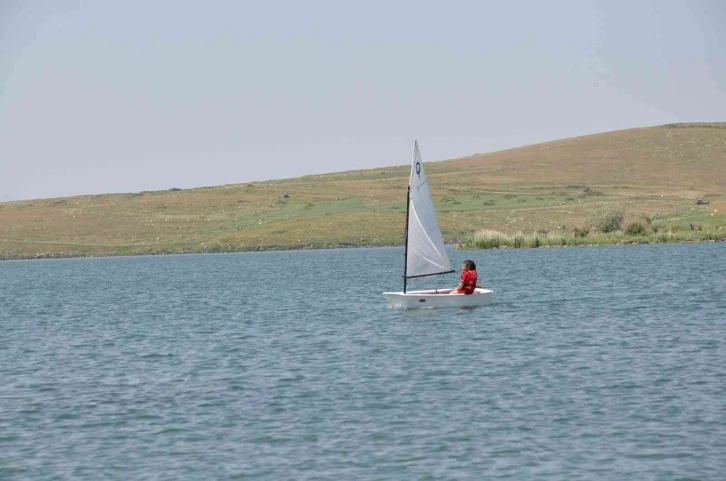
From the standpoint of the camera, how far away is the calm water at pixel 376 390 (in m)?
23.0

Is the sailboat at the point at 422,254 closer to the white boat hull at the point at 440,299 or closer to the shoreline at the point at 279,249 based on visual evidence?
the white boat hull at the point at 440,299

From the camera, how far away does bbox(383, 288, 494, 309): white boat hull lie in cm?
5241

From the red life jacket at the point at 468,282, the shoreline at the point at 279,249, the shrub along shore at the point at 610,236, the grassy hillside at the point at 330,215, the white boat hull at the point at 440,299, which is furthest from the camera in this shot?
the grassy hillside at the point at 330,215

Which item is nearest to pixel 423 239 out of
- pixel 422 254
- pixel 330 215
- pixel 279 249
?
pixel 422 254

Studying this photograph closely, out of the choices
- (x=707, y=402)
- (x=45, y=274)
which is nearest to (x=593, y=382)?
(x=707, y=402)

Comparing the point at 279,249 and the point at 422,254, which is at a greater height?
the point at 422,254

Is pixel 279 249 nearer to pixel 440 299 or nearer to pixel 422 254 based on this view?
pixel 422 254

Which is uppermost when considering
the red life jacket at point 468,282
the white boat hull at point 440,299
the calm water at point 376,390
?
the red life jacket at point 468,282

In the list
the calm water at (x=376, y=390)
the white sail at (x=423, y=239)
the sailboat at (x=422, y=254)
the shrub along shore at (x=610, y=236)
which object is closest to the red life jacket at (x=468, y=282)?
the sailboat at (x=422, y=254)

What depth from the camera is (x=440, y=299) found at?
172ft

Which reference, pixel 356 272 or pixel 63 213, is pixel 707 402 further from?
pixel 63 213

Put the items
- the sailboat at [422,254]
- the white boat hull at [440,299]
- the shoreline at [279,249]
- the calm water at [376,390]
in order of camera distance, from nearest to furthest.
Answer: the calm water at [376,390]
the white boat hull at [440,299]
the sailboat at [422,254]
the shoreline at [279,249]

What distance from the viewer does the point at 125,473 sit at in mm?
22812

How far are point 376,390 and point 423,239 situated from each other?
77.5ft
